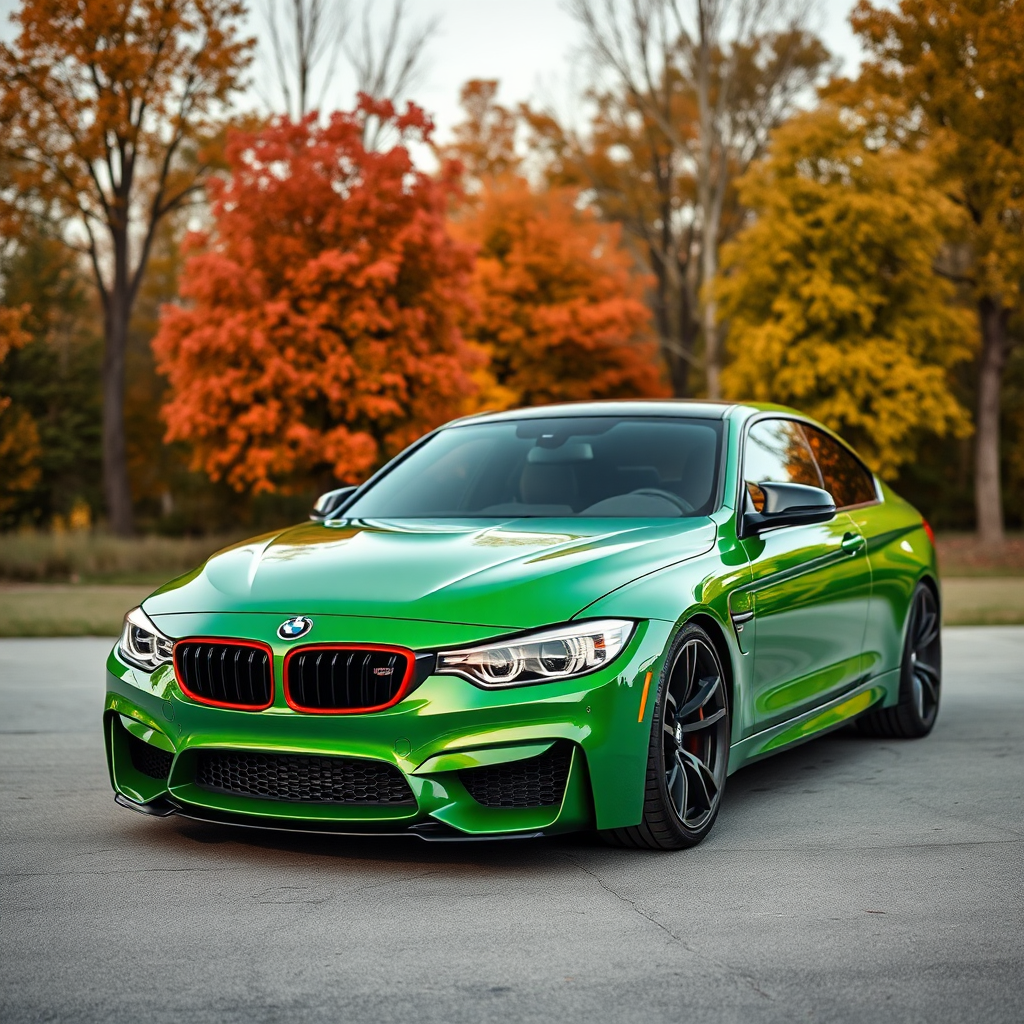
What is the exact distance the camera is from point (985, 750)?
23.6 feet

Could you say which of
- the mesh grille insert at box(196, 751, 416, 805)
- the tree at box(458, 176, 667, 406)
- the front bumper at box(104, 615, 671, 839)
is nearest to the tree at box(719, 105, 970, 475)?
the tree at box(458, 176, 667, 406)

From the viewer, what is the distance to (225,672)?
4699 millimetres

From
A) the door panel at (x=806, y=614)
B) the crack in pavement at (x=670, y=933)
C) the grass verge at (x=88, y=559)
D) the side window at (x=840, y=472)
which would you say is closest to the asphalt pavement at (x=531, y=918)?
the crack in pavement at (x=670, y=933)

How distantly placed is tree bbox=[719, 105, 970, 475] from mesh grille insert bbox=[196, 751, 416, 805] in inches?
1060

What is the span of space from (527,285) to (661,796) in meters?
32.9

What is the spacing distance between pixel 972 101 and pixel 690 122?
13694 millimetres

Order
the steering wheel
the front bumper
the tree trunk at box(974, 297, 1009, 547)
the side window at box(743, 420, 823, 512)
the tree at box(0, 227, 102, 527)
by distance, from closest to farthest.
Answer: the front bumper
the steering wheel
the side window at box(743, 420, 823, 512)
the tree trunk at box(974, 297, 1009, 547)
the tree at box(0, 227, 102, 527)

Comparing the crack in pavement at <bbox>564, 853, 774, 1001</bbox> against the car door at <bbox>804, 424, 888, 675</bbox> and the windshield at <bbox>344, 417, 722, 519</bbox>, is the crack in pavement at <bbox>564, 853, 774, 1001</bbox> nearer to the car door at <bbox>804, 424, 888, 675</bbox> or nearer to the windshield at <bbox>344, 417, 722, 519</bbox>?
the windshield at <bbox>344, 417, 722, 519</bbox>

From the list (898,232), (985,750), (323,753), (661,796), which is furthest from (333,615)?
(898,232)

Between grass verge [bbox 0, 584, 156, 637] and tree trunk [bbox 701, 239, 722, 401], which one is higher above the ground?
tree trunk [bbox 701, 239, 722, 401]

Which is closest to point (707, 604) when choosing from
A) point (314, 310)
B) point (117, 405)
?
point (314, 310)

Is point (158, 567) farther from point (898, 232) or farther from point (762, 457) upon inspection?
point (762, 457)

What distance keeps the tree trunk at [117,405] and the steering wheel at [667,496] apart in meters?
28.7

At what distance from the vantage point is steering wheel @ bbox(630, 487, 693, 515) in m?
5.81
